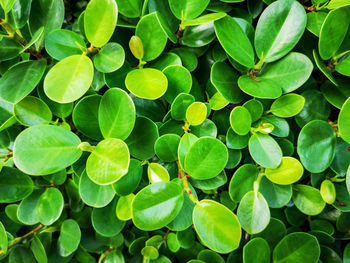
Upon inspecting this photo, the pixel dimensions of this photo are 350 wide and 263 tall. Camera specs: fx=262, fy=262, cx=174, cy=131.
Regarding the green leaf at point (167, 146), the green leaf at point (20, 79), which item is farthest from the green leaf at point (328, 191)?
the green leaf at point (20, 79)

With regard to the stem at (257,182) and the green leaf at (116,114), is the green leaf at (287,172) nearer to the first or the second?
the stem at (257,182)

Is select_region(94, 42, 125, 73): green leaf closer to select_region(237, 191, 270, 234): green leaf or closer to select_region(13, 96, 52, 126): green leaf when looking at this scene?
select_region(13, 96, 52, 126): green leaf

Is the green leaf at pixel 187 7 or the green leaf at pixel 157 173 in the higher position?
the green leaf at pixel 187 7

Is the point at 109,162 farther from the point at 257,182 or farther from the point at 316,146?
the point at 316,146

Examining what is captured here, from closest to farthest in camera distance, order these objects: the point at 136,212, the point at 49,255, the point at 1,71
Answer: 1. the point at 136,212
2. the point at 1,71
3. the point at 49,255

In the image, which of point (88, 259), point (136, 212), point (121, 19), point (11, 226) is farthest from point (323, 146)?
point (11, 226)

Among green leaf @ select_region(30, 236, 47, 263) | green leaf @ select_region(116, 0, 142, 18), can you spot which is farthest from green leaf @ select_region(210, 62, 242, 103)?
green leaf @ select_region(30, 236, 47, 263)

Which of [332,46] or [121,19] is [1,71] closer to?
[121,19]

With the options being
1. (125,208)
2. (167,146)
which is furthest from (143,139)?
(125,208)
